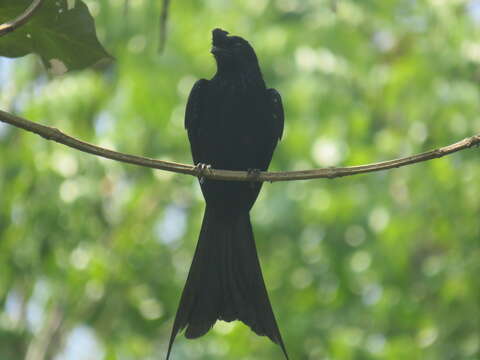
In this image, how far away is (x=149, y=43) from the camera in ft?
19.6

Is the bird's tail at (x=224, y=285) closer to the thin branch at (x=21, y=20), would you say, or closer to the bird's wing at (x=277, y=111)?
the bird's wing at (x=277, y=111)

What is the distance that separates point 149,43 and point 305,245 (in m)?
2.06

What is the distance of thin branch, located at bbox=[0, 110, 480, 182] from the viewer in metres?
1.92

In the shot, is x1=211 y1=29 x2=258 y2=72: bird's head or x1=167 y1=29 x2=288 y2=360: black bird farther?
x1=211 y1=29 x2=258 y2=72: bird's head

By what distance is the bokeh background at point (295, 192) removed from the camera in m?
5.01

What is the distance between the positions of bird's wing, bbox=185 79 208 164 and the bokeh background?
5.48 feet

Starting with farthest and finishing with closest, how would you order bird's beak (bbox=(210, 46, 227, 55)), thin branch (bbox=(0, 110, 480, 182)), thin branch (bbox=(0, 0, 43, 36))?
1. bird's beak (bbox=(210, 46, 227, 55))
2. thin branch (bbox=(0, 110, 480, 182))
3. thin branch (bbox=(0, 0, 43, 36))

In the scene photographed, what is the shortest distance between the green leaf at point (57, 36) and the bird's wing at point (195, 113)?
141cm

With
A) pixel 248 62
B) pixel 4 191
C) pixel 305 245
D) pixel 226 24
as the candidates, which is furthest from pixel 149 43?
pixel 248 62

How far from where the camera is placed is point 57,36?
2143 mm

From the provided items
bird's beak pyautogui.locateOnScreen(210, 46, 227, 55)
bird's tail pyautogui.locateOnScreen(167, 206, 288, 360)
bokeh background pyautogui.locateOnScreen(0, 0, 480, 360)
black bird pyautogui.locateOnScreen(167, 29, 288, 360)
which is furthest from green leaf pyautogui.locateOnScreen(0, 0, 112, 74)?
bokeh background pyautogui.locateOnScreen(0, 0, 480, 360)

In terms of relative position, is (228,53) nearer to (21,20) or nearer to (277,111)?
(277,111)

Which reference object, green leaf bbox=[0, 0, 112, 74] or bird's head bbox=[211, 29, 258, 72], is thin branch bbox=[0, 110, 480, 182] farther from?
bird's head bbox=[211, 29, 258, 72]

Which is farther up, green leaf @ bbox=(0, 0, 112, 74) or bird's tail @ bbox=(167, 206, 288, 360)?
green leaf @ bbox=(0, 0, 112, 74)
